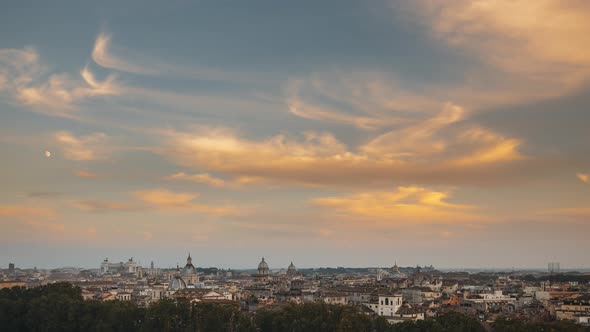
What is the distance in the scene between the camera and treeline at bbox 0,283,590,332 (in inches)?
2108

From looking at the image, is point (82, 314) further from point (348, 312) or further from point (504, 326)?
point (504, 326)

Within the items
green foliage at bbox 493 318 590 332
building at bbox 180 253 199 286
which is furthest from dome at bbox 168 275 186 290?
green foliage at bbox 493 318 590 332

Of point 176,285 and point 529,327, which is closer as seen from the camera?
point 529,327

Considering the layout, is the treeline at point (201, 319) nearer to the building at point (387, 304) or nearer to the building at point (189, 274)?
the building at point (387, 304)

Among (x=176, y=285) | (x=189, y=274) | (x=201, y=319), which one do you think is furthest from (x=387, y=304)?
(x=189, y=274)

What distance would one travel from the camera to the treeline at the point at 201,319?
53.5m

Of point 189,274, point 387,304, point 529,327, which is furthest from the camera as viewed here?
point 189,274

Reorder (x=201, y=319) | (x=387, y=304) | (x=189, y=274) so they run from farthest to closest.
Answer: (x=189, y=274), (x=387, y=304), (x=201, y=319)

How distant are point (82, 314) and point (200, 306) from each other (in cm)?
1255

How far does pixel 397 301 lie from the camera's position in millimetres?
91438

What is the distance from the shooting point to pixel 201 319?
60.4 m

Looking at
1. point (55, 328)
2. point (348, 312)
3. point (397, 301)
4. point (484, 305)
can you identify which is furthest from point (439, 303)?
point (55, 328)

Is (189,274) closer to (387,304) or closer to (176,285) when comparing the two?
(176,285)

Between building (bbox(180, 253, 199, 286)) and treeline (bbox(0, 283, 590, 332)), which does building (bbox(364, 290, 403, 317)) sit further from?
building (bbox(180, 253, 199, 286))
